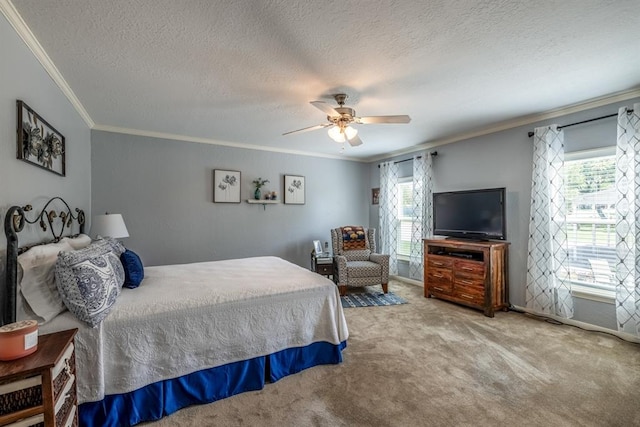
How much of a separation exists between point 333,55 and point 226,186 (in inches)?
118

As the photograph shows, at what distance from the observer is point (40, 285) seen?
5.28ft

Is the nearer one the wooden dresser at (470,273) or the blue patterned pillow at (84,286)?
the blue patterned pillow at (84,286)

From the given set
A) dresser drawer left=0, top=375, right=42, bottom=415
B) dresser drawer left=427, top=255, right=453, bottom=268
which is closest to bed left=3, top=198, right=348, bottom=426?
dresser drawer left=0, top=375, right=42, bottom=415

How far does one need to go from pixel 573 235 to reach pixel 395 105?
254cm

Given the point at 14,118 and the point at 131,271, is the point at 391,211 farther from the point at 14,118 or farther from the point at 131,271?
the point at 14,118

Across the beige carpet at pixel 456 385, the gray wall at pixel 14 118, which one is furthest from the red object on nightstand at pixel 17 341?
the beige carpet at pixel 456 385

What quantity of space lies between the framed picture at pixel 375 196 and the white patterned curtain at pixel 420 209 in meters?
1.01

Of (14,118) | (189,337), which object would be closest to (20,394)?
(189,337)

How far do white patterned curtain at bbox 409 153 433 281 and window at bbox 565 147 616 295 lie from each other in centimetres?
178

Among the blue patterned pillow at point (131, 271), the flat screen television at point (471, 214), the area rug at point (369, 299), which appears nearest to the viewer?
the blue patterned pillow at point (131, 271)

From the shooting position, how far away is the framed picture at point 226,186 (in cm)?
442

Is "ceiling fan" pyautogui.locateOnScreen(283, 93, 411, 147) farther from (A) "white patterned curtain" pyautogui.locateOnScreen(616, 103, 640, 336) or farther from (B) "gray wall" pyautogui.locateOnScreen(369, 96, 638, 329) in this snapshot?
(A) "white patterned curtain" pyautogui.locateOnScreen(616, 103, 640, 336)

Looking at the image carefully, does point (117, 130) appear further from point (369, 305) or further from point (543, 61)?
point (543, 61)

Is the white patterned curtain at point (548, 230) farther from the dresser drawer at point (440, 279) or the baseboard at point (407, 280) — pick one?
the baseboard at point (407, 280)
